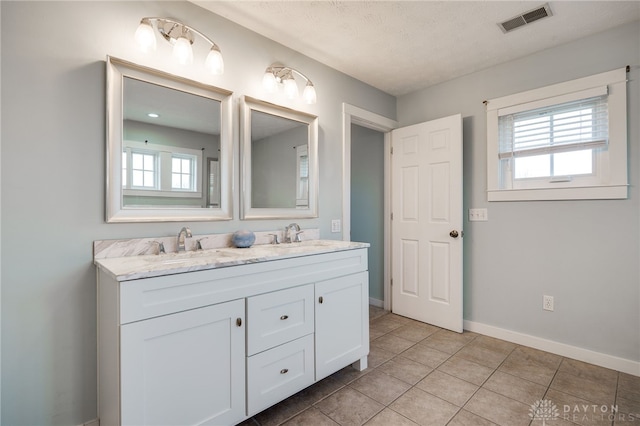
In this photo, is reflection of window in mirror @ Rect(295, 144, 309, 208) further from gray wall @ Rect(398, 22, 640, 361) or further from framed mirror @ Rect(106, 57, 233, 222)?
gray wall @ Rect(398, 22, 640, 361)

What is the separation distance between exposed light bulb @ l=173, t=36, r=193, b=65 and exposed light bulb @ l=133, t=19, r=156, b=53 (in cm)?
13

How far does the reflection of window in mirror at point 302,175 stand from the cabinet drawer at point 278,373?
3.46 feet

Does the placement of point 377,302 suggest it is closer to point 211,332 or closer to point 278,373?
point 278,373

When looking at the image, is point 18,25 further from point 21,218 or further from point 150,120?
point 21,218

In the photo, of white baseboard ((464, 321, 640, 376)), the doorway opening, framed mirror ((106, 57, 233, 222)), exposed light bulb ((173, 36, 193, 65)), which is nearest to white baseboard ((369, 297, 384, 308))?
the doorway opening

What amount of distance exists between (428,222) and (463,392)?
4.98 ft

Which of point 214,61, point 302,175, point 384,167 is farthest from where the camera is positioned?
point 384,167

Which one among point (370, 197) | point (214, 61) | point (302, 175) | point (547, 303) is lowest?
point (547, 303)

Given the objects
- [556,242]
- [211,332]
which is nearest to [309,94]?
[211,332]

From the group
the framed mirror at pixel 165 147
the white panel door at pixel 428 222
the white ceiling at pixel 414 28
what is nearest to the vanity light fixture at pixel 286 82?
the white ceiling at pixel 414 28

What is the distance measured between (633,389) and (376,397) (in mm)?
1594

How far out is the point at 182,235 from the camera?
1.71m

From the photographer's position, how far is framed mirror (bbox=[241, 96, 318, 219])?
2.08 meters

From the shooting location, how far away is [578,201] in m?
2.26
